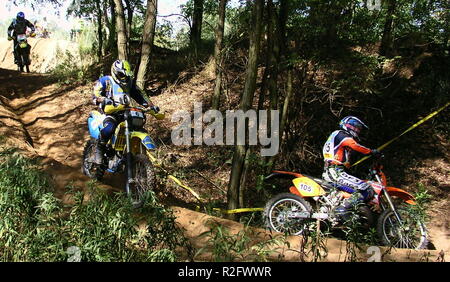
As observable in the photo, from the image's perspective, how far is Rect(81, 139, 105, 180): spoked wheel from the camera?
24.5ft

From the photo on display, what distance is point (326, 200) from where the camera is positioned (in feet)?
21.5

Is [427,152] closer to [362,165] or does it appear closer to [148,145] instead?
[362,165]

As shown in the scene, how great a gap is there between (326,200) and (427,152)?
18.0ft

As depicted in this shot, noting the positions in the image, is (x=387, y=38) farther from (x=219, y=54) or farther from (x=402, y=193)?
(x=402, y=193)

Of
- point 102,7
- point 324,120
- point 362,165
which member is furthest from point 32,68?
point 362,165

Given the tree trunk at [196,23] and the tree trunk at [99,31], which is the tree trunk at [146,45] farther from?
the tree trunk at [99,31]

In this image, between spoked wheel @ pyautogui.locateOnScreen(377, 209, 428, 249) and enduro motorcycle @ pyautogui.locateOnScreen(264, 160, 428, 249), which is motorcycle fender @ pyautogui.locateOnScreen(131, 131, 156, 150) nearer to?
enduro motorcycle @ pyautogui.locateOnScreen(264, 160, 428, 249)

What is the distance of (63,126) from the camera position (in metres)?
12.5

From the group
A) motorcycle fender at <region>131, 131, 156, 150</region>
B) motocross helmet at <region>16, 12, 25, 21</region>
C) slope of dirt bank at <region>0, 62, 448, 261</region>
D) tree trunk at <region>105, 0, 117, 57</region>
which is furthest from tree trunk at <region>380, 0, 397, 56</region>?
motocross helmet at <region>16, 12, 25, 21</region>

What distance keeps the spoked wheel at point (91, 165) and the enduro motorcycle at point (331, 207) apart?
2.98 metres

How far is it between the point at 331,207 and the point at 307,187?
2.63ft

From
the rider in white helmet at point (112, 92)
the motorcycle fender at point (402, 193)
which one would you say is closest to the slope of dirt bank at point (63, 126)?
the rider in white helmet at point (112, 92)

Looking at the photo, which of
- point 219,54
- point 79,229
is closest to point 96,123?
point 79,229

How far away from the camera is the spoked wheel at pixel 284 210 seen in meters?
6.66
